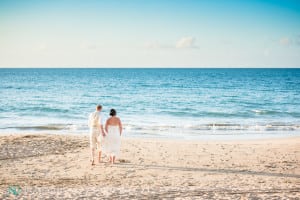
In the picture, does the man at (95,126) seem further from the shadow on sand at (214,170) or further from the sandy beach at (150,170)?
the shadow on sand at (214,170)

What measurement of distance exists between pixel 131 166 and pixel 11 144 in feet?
18.9

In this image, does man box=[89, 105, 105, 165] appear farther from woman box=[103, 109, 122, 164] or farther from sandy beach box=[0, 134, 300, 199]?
sandy beach box=[0, 134, 300, 199]

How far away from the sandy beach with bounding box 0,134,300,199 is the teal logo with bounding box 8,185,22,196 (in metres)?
0.02

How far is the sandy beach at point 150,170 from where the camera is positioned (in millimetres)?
7500

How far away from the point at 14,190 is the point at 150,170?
12.9 feet

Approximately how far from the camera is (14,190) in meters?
7.50

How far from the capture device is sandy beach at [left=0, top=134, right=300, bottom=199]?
295 inches

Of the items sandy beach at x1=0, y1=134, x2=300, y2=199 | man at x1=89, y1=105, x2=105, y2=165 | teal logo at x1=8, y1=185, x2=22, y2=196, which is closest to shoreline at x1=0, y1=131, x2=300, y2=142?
sandy beach at x1=0, y1=134, x2=300, y2=199

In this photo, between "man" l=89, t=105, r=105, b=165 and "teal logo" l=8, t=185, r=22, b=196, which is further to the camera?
"man" l=89, t=105, r=105, b=165

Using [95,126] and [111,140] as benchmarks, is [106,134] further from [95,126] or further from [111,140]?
[95,126]

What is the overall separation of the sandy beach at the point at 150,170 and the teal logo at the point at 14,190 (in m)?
0.02

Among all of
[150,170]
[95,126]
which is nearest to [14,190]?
[95,126]

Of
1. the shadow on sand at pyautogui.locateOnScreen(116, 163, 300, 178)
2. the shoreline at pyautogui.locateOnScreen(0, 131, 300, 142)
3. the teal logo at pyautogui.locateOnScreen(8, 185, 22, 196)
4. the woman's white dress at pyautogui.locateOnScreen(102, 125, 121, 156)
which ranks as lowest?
the shoreline at pyautogui.locateOnScreen(0, 131, 300, 142)

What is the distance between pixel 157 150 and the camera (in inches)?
506
